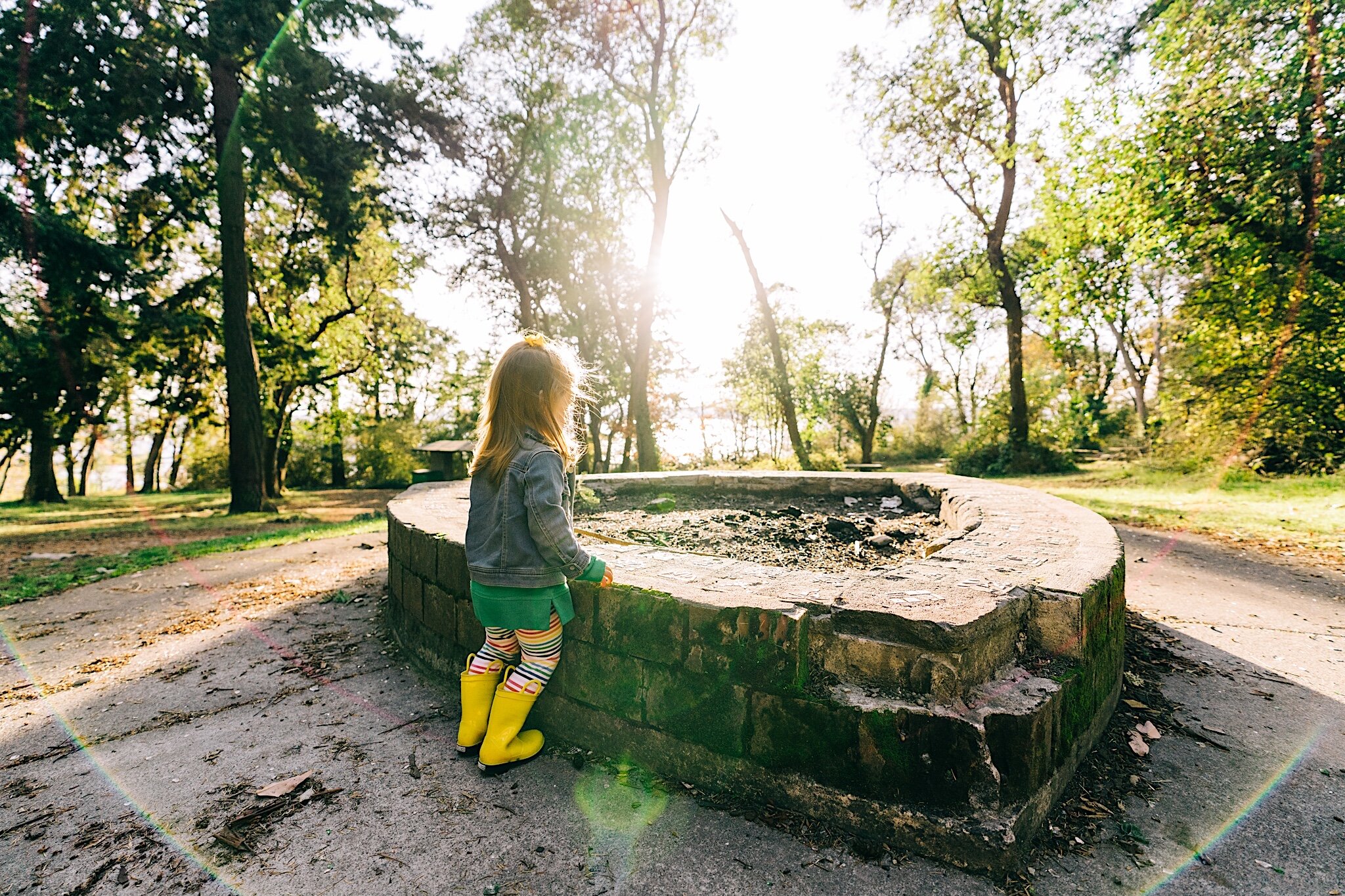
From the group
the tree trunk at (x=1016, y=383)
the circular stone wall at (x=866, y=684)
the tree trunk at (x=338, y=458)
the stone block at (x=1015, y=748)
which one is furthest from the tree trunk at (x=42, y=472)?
the tree trunk at (x=1016, y=383)

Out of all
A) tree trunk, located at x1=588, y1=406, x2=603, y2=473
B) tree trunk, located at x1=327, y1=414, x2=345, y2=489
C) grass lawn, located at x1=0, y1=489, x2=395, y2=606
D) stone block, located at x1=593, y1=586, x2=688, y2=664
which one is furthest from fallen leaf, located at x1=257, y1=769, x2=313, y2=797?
tree trunk, located at x1=327, y1=414, x2=345, y2=489

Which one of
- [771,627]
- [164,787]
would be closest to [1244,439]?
[771,627]

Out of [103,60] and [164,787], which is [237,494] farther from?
[164,787]

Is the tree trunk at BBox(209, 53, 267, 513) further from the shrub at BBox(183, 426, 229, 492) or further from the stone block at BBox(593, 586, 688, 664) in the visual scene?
the shrub at BBox(183, 426, 229, 492)

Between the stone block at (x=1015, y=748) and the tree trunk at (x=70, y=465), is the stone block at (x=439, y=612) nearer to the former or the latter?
the stone block at (x=1015, y=748)

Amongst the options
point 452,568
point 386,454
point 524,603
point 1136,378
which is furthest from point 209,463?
point 1136,378

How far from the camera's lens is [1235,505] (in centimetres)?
846

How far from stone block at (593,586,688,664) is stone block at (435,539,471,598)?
88cm

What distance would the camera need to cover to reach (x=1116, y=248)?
13.9m

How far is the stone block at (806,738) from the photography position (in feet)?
6.23

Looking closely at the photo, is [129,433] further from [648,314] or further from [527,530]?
[527,530]

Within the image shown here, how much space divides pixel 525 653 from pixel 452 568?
0.85 meters

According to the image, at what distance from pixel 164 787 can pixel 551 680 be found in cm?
152

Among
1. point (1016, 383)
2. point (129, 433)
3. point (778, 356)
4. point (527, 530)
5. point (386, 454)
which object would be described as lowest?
point (527, 530)
